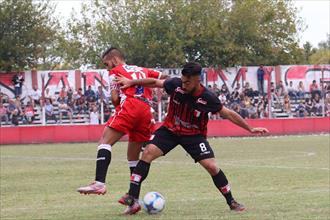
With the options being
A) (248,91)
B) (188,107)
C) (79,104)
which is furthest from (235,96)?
(188,107)

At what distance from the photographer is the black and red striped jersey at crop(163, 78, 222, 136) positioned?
388 inches

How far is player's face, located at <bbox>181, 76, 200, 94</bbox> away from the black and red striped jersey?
82mm

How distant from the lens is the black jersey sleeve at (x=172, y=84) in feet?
32.3

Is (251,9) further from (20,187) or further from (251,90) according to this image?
(20,187)

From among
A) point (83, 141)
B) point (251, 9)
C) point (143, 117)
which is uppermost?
point (251, 9)

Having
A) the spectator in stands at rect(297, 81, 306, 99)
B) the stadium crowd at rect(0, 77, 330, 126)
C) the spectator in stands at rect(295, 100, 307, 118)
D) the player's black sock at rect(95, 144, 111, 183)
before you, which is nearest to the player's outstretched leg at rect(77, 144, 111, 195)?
the player's black sock at rect(95, 144, 111, 183)

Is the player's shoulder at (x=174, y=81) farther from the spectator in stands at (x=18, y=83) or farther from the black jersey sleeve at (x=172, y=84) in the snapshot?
the spectator in stands at (x=18, y=83)

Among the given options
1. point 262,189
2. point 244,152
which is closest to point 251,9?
point 244,152

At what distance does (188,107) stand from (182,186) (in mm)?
4456

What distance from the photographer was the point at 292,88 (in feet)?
135

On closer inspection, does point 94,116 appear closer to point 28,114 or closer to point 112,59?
point 28,114

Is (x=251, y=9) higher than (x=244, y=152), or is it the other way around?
(x=251, y=9)

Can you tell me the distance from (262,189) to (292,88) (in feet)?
93.3

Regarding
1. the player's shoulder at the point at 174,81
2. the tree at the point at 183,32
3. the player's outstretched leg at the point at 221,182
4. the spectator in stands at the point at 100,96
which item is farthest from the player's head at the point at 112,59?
the tree at the point at 183,32
